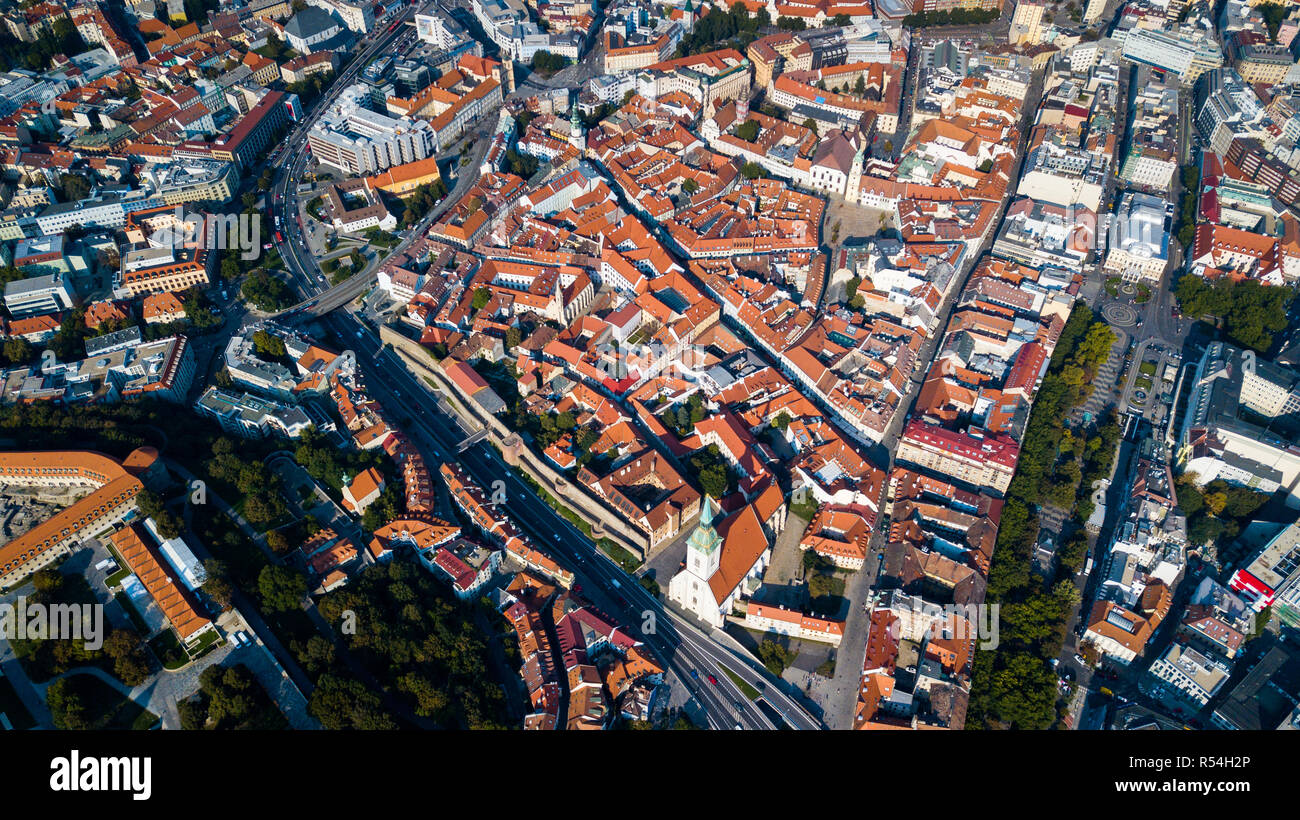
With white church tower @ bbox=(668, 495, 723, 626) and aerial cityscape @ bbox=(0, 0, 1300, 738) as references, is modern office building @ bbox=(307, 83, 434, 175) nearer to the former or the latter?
aerial cityscape @ bbox=(0, 0, 1300, 738)

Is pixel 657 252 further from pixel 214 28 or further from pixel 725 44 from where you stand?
pixel 214 28

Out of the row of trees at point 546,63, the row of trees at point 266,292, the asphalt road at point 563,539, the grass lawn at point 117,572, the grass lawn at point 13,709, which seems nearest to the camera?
the grass lawn at point 13,709

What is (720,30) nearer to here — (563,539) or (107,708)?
(563,539)

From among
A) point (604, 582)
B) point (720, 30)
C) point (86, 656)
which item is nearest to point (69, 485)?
point (86, 656)

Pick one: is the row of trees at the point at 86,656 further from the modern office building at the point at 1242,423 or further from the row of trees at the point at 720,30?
the row of trees at the point at 720,30

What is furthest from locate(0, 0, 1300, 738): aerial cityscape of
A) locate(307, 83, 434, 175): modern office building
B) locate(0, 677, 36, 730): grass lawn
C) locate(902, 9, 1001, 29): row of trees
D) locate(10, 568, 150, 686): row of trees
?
locate(902, 9, 1001, 29): row of trees

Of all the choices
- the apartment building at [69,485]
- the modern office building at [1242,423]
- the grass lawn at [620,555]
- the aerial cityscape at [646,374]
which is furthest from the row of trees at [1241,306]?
the apartment building at [69,485]
